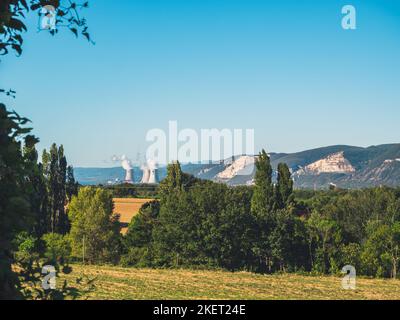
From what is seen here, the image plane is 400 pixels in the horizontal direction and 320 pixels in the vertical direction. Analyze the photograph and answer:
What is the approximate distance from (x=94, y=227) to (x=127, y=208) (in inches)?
924

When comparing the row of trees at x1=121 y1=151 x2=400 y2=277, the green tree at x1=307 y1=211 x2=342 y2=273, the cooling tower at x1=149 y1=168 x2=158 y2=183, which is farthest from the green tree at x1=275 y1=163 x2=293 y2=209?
the cooling tower at x1=149 y1=168 x2=158 y2=183

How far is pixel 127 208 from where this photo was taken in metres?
82.9

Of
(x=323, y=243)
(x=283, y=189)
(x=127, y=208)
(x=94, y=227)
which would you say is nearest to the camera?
(x=323, y=243)

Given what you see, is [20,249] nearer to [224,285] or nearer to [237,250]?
[224,285]

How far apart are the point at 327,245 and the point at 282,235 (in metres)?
4.48

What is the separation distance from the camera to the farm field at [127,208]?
77750 mm

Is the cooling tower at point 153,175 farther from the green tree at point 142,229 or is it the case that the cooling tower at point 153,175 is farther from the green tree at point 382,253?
the green tree at point 382,253

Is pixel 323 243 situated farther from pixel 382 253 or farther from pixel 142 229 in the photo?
pixel 142 229

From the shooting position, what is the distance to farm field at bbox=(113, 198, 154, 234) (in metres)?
77.8

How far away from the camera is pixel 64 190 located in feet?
203

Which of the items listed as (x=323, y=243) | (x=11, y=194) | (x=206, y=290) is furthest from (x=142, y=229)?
(x=11, y=194)

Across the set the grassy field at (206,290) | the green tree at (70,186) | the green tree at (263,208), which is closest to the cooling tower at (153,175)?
the green tree at (263,208)

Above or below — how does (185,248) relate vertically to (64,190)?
below
